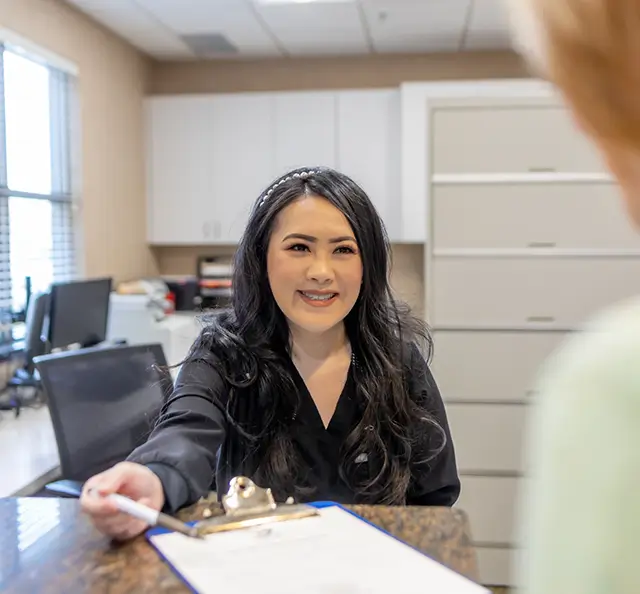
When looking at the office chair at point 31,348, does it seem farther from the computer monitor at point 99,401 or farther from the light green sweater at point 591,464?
the light green sweater at point 591,464

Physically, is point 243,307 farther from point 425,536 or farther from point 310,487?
point 425,536

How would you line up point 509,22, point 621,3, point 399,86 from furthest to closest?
point 399,86 < point 509,22 < point 621,3

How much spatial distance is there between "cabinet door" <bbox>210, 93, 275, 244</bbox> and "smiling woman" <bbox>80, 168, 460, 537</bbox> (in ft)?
10.7

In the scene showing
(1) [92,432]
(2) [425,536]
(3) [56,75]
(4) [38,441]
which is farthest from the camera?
(3) [56,75]

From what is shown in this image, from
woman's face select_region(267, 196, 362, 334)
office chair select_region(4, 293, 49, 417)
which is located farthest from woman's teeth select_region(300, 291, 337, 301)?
office chair select_region(4, 293, 49, 417)

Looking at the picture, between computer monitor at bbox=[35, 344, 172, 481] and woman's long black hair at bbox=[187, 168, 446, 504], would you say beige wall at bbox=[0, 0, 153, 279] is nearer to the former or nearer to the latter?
computer monitor at bbox=[35, 344, 172, 481]

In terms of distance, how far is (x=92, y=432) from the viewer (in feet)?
6.88

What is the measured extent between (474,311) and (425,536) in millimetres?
2108

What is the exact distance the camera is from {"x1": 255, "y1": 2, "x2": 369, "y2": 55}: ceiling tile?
375 cm

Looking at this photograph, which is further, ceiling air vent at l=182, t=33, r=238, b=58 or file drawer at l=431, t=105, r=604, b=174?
ceiling air vent at l=182, t=33, r=238, b=58

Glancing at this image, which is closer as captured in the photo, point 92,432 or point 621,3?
point 621,3

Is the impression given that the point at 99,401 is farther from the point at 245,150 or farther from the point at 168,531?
the point at 245,150

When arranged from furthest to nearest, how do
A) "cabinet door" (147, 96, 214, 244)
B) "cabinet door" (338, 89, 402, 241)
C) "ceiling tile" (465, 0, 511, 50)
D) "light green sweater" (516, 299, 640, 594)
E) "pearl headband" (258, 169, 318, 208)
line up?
"cabinet door" (147, 96, 214, 244) → "cabinet door" (338, 89, 402, 241) → "ceiling tile" (465, 0, 511, 50) → "pearl headband" (258, 169, 318, 208) → "light green sweater" (516, 299, 640, 594)

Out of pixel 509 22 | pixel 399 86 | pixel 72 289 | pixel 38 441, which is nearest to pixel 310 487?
pixel 509 22
